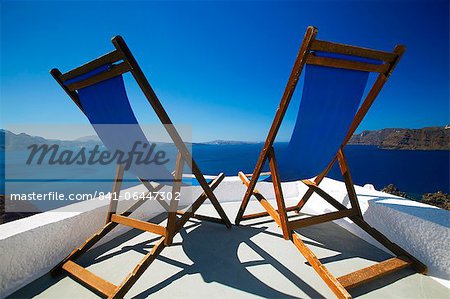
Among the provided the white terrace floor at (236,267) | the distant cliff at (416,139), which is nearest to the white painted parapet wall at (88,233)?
the white terrace floor at (236,267)

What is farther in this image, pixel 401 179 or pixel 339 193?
pixel 401 179

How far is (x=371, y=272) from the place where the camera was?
151cm

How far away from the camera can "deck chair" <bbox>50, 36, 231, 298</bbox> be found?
1.35 metres

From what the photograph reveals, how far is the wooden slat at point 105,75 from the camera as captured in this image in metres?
1.36

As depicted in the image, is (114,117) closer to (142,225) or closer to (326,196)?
(142,225)

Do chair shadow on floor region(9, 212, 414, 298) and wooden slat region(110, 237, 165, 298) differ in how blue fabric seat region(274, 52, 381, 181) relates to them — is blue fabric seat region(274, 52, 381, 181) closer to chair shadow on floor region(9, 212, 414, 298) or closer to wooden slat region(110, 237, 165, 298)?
chair shadow on floor region(9, 212, 414, 298)

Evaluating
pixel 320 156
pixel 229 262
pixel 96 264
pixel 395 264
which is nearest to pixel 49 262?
pixel 96 264

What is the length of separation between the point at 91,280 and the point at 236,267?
107 cm

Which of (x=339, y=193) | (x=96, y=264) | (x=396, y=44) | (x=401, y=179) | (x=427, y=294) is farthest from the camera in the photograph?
(x=401, y=179)

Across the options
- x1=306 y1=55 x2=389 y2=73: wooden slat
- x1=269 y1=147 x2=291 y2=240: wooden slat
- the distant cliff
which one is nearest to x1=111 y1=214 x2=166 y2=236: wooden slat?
x1=269 y1=147 x2=291 y2=240: wooden slat

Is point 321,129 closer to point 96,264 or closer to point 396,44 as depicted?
point 396,44

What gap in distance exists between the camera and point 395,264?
161 centimetres

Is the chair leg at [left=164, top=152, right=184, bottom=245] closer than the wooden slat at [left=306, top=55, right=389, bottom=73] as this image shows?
No

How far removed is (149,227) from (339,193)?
2341mm
